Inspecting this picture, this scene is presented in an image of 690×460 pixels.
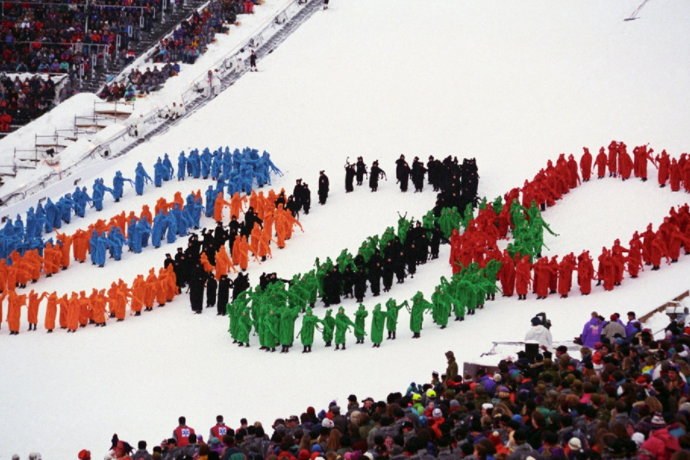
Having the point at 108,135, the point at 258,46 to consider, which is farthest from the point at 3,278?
the point at 258,46

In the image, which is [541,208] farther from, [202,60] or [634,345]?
[202,60]

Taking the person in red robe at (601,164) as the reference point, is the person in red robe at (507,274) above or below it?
below

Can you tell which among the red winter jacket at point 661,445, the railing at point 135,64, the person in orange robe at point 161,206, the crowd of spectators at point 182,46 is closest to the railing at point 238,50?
the crowd of spectators at point 182,46

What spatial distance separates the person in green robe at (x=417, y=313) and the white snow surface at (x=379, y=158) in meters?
0.26

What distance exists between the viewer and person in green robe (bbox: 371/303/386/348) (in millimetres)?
20938

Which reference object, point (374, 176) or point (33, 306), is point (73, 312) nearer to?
point (33, 306)

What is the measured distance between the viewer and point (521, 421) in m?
11.9

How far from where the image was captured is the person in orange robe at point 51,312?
23641 millimetres

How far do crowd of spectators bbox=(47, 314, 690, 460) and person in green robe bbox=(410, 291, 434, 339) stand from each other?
19.6 ft

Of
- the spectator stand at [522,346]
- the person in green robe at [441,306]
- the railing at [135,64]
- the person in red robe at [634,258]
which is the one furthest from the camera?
the railing at [135,64]

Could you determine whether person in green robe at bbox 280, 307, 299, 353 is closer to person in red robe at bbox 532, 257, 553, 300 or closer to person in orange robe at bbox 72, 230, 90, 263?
person in red robe at bbox 532, 257, 553, 300

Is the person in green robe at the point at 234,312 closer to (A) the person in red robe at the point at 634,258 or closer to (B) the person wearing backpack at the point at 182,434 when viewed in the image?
(B) the person wearing backpack at the point at 182,434

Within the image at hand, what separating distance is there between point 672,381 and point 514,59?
2730cm

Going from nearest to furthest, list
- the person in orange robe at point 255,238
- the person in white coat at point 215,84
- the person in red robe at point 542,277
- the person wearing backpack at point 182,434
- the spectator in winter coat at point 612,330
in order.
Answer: the person wearing backpack at point 182,434 → the spectator in winter coat at point 612,330 → the person in red robe at point 542,277 → the person in orange robe at point 255,238 → the person in white coat at point 215,84
